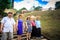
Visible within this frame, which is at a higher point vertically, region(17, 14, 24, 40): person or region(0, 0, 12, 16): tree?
region(0, 0, 12, 16): tree

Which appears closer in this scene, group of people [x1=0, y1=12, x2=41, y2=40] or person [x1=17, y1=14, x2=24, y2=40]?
group of people [x1=0, y1=12, x2=41, y2=40]

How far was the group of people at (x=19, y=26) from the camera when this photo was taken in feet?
19.1

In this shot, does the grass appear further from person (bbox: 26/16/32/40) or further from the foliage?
person (bbox: 26/16/32/40)

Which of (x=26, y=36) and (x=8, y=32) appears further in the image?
(x=26, y=36)

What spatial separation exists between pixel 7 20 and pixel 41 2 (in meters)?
1.34

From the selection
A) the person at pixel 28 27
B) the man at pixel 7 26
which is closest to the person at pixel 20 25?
the person at pixel 28 27

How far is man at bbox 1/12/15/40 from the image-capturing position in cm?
578

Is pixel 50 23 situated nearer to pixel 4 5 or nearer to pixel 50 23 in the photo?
pixel 50 23

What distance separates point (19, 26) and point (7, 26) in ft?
1.56

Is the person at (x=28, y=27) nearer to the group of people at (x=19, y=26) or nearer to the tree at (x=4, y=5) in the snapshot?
the group of people at (x=19, y=26)

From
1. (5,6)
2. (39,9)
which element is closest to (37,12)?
(39,9)

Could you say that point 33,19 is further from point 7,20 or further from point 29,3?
point 7,20

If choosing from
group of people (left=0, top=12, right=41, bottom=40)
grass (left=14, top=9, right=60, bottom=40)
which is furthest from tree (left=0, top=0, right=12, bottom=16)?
grass (left=14, top=9, right=60, bottom=40)

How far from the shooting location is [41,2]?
659 centimetres
